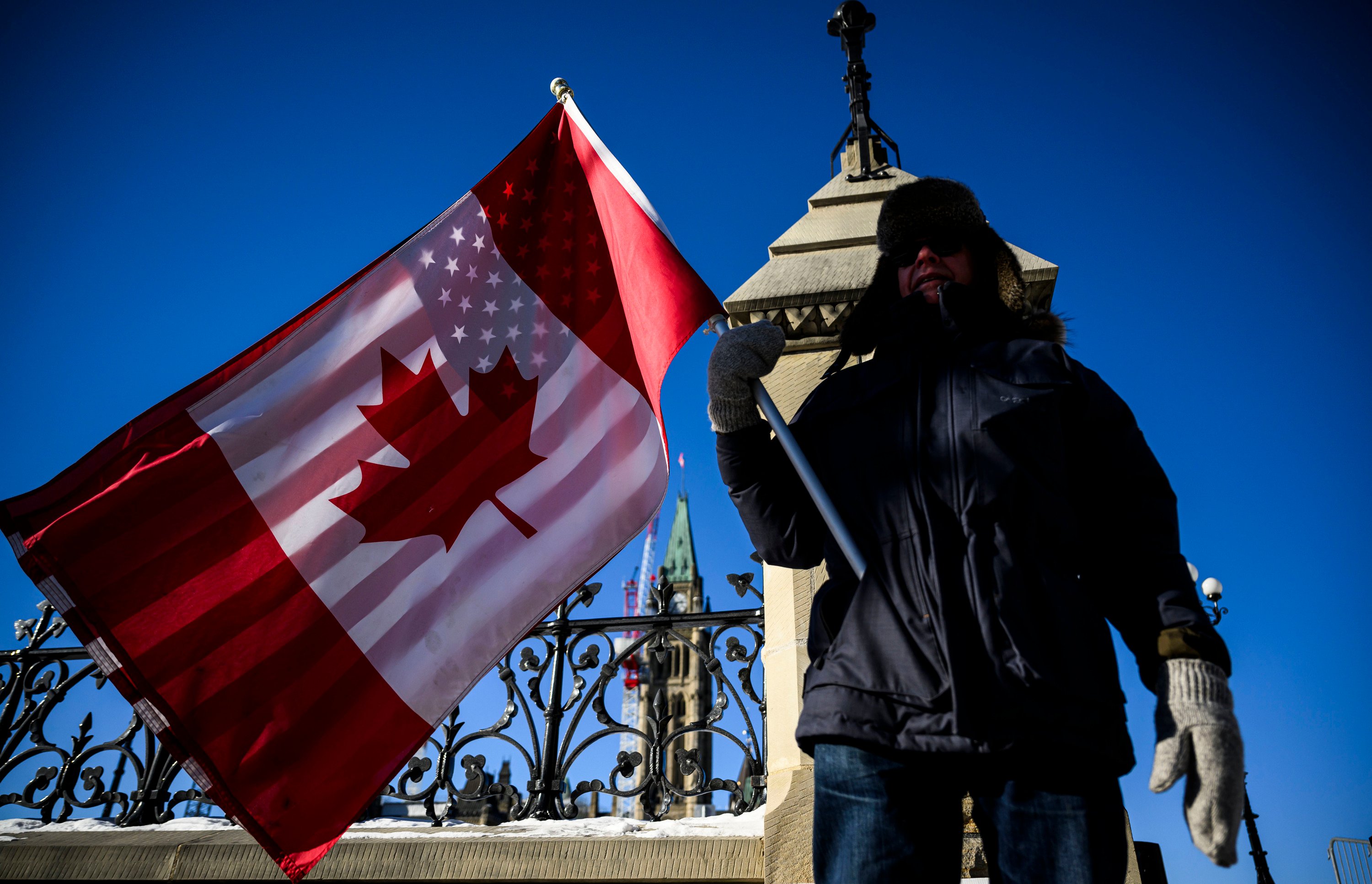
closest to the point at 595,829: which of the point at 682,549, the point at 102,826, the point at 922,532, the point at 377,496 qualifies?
the point at 377,496

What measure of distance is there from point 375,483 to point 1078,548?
6.93 feet

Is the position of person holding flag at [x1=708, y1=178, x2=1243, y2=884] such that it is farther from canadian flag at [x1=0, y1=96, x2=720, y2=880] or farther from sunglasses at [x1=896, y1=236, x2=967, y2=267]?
canadian flag at [x1=0, y1=96, x2=720, y2=880]

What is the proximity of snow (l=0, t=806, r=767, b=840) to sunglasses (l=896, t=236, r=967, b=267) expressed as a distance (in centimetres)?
188

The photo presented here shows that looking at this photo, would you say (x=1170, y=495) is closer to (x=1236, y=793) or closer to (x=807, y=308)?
(x=1236, y=793)

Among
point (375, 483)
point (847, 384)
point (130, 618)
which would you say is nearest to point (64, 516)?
point (130, 618)

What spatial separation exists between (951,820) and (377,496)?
6.55ft

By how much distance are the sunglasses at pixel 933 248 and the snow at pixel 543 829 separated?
6.15ft

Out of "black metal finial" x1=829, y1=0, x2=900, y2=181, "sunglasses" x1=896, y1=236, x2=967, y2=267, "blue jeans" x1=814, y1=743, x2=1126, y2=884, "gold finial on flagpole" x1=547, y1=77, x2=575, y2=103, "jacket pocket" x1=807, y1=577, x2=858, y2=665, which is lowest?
"blue jeans" x1=814, y1=743, x2=1126, y2=884

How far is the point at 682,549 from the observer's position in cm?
9331

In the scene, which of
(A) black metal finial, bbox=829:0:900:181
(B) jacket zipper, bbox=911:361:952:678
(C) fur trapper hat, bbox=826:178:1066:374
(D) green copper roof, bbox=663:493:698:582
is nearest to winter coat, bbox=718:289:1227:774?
(B) jacket zipper, bbox=911:361:952:678

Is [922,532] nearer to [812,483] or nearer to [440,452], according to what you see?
[812,483]

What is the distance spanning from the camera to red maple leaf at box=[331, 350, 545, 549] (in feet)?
9.15

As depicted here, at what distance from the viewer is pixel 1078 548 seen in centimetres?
159

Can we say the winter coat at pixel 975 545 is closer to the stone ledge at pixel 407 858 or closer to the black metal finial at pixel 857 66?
the stone ledge at pixel 407 858
